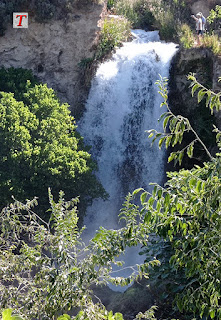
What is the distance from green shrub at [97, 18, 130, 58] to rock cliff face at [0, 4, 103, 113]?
31cm

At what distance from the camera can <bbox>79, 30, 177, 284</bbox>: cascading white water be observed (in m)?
19.2

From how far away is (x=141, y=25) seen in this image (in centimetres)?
2466

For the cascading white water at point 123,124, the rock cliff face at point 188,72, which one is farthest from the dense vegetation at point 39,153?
the rock cliff face at point 188,72

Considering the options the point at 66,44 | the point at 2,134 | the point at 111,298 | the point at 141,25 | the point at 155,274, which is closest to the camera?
the point at 155,274

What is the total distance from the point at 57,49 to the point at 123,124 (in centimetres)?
376

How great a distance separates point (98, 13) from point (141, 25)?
3.82m

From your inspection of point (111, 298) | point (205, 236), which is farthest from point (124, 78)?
point (205, 236)

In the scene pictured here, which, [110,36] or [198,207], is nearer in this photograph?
[198,207]

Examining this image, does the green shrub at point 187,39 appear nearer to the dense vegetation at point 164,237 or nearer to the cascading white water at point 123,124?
the cascading white water at point 123,124

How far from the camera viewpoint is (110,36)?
21188mm

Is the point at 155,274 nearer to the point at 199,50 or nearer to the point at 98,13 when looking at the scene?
the point at 199,50

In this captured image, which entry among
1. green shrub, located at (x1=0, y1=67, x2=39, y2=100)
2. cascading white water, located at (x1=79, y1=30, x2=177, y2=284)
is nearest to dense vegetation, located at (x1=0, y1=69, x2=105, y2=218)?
green shrub, located at (x1=0, y1=67, x2=39, y2=100)

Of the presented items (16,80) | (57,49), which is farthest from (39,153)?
(57,49)

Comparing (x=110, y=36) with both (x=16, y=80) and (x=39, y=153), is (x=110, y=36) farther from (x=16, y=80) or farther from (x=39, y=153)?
(x=39, y=153)
